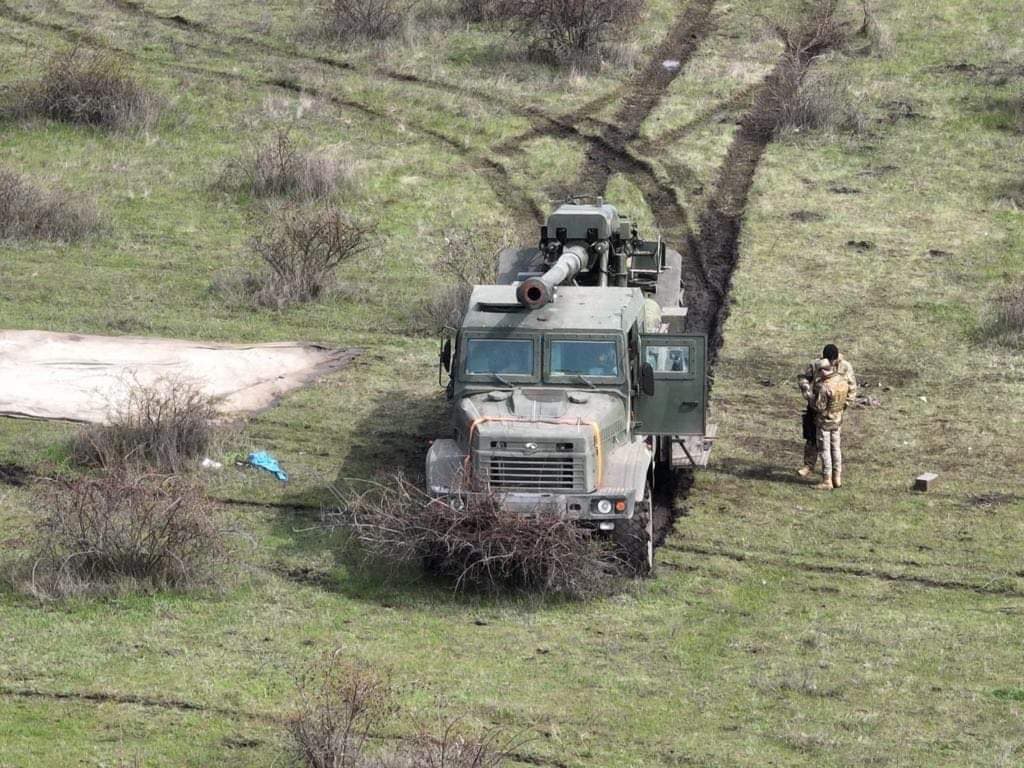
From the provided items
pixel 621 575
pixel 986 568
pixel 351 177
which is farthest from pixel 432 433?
pixel 351 177

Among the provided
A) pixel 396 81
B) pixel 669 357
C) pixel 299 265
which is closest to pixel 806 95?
pixel 396 81

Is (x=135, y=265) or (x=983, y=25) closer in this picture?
(x=135, y=265)

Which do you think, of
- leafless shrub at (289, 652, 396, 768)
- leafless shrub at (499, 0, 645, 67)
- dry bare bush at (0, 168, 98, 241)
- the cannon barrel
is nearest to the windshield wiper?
the cannon barrel

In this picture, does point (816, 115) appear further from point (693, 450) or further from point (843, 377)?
point (693, 450)

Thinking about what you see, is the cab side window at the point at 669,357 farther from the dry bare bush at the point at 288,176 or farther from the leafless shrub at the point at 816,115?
the leafless shrub at the point at 816,115

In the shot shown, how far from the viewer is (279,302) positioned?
23.5m

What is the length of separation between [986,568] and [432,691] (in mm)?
6010

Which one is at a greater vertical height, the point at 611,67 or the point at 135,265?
the point at 611,67

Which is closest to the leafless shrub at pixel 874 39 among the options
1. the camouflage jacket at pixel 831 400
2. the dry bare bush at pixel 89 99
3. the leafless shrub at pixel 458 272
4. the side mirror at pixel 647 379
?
the leafless shrub at pixel 458 272

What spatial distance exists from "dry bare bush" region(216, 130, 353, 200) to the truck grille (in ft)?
48.5

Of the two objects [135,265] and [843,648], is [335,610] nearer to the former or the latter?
[843,648]

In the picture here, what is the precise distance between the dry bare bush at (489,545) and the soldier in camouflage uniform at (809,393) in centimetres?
Result: 417

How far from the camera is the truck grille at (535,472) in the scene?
14.0 m

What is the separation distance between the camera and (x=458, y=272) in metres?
24.3
